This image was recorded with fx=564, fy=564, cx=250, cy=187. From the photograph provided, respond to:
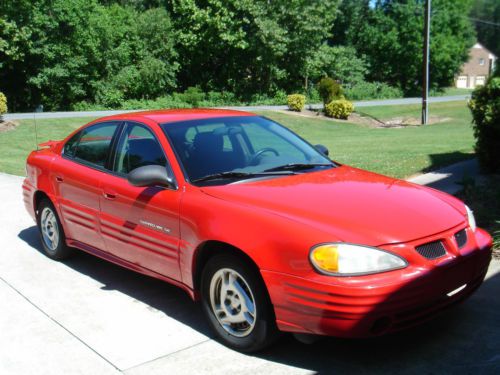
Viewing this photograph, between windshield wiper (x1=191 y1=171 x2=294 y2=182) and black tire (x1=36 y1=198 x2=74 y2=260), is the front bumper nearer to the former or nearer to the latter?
windshield wiper (x1=191 y1=171 x2=294 y2=182)

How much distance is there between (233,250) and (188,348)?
800 mm

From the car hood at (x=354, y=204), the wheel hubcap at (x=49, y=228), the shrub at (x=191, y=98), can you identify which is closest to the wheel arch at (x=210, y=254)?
the car hood at (x=354, y=204)

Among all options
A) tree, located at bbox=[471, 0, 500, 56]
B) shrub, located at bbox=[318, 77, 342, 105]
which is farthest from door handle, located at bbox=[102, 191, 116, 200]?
tree, located at bbox=[471, 0, 500, 56]

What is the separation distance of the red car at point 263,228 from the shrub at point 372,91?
145 ft

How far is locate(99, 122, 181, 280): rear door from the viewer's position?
4285 millimetres

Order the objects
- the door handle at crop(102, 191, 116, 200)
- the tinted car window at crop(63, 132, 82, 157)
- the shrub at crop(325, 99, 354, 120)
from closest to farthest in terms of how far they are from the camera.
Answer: the door handle at crop(102, 191, 116, 200), the tinted car window at crop(63, 132, 82, 157), the shrub at crop(325, 99, 354, 120)

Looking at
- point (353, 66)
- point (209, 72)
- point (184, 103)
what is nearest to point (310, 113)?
point (184, 103)

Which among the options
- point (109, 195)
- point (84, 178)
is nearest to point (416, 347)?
point (109, 195)

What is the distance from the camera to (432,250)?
3.56 meters

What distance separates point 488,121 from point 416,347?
252 inches

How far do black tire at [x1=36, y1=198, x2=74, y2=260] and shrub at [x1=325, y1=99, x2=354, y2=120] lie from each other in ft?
90.4

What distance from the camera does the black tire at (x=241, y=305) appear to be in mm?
3648

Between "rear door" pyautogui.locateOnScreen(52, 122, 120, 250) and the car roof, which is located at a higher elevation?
the car roof

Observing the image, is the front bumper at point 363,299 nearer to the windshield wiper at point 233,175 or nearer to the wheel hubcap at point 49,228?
the windshield wiper at point 233,175
